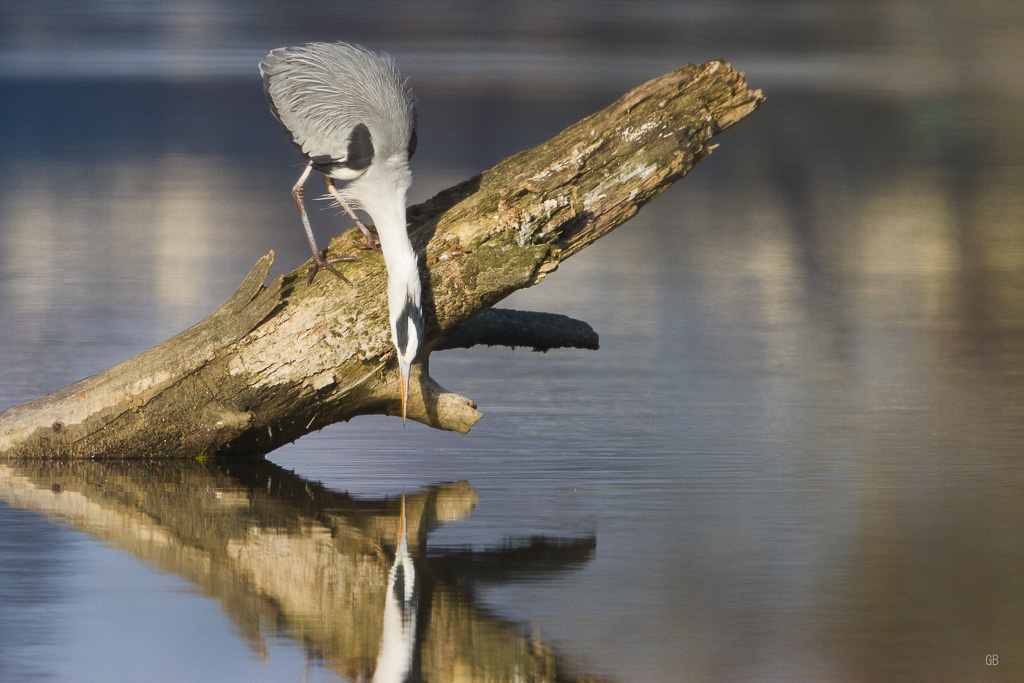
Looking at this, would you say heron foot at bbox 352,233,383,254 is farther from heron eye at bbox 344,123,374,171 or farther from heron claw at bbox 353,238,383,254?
heron eye at bbox 344,123,374,171

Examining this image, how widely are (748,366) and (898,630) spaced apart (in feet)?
14.1

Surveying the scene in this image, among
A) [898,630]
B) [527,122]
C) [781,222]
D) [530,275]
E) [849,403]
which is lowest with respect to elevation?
[898,630]

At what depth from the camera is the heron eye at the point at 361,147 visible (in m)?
5.93

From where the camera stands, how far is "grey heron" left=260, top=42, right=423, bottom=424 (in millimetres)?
5660

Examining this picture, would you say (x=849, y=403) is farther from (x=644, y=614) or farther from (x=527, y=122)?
(x=527, y=122)

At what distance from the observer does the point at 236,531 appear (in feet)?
16.8

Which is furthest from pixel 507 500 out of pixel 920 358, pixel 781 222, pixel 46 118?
pixel 46 118

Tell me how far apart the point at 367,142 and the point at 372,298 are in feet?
2.17

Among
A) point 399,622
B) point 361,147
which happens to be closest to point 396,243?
point 361,147

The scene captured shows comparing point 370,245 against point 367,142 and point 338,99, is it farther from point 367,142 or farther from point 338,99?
point 338,99

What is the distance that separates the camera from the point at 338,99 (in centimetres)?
609

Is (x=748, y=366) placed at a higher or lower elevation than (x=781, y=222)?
lower

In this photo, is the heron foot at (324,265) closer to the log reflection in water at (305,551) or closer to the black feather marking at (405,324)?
the black feather marking at (405,324)

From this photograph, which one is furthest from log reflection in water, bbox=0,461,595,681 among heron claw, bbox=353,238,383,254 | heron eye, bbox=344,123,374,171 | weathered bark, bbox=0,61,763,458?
heron eye, bbox=344,123,374,171
